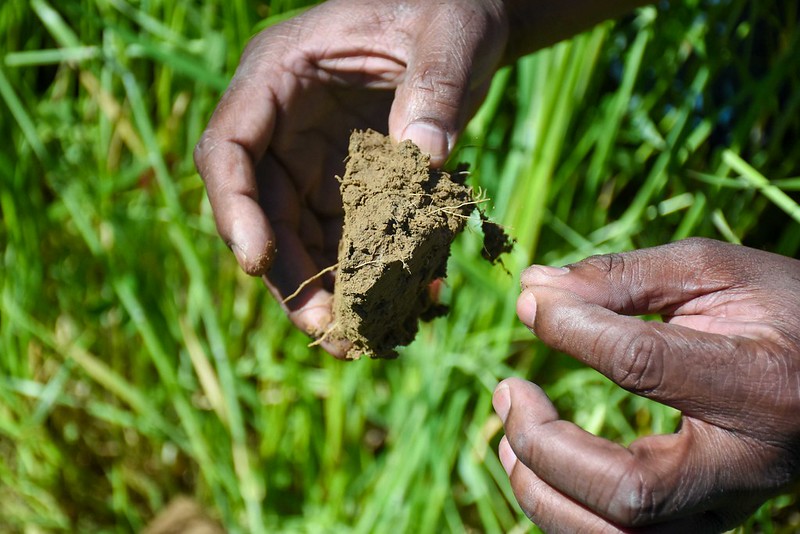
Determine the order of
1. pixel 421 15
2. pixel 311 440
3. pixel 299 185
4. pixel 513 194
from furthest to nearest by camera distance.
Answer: pixel 311 440
pixel 513 194
pixel 299 185
pixel 421 15

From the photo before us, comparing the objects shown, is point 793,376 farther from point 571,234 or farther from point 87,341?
point 87,341

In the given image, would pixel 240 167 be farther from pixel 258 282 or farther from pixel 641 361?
pixel 258 282

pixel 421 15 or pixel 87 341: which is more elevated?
pixel 421 15

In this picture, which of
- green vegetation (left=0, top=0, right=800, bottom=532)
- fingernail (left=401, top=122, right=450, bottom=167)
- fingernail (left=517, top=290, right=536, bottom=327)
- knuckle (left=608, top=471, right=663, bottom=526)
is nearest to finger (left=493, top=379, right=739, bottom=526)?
knuckle (left=608, top=471, right=663, bottom=526)

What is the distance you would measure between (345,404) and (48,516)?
2.76 ft

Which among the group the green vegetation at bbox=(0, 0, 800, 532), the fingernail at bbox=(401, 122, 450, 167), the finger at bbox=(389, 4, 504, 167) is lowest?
the green vegetation at bbox=(0, 0, 800, 532)

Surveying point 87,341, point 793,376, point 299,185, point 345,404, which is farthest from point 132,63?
point 793,376

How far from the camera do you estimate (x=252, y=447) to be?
1.91m

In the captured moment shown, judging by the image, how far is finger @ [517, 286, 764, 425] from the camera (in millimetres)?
798

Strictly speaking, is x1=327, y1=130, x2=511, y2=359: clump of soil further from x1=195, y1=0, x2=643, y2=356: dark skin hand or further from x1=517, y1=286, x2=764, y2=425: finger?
x1=517, y1=286, x2=764, y2=425: finger

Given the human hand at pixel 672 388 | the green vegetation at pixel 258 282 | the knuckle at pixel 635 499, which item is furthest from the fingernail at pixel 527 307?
the green vegetation at pixel 258 282

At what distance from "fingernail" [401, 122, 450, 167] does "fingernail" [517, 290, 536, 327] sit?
0.79ft

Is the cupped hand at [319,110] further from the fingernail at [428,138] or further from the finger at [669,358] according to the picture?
the finger at [669,358]

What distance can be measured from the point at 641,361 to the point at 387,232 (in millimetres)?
350
